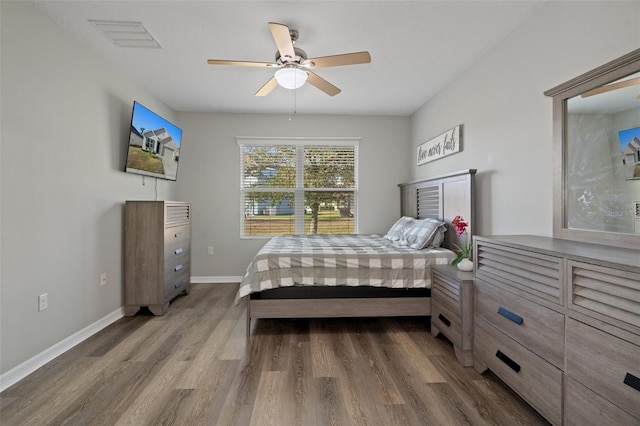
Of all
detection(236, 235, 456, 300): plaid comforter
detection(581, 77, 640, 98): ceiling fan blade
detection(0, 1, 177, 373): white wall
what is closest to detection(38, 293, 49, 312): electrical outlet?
detection(0, 1, 177, 373): white wall

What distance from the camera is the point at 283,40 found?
2068 millimetres

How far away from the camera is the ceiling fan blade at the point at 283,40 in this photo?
1893 millimetres

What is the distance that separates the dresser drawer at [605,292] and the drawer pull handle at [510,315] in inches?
12.5

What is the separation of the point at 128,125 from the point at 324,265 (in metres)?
2.66

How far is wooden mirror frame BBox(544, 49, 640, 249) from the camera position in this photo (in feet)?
4.87

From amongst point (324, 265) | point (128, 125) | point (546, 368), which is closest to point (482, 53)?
point (324, 265)

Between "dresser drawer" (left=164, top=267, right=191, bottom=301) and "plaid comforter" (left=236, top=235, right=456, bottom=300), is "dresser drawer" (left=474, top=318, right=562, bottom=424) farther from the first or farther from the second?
"dresser drawer" (left=164, top=267, right=191, bottom=301)

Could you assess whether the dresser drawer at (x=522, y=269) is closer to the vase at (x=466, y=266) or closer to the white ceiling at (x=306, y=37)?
the vase at (x=466, y=266)

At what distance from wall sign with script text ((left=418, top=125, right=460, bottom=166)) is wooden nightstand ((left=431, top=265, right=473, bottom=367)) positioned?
146 centimetres

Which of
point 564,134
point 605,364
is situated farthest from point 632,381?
point 564,134

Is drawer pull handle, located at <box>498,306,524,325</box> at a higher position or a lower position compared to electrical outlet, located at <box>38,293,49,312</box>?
higher

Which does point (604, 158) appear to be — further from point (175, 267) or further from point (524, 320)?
point (175, 267)

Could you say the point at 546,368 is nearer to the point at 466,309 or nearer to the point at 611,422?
the point at 611,422

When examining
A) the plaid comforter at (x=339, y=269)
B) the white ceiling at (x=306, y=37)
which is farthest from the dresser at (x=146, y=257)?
the white ceiling at (x=306, y=37)
